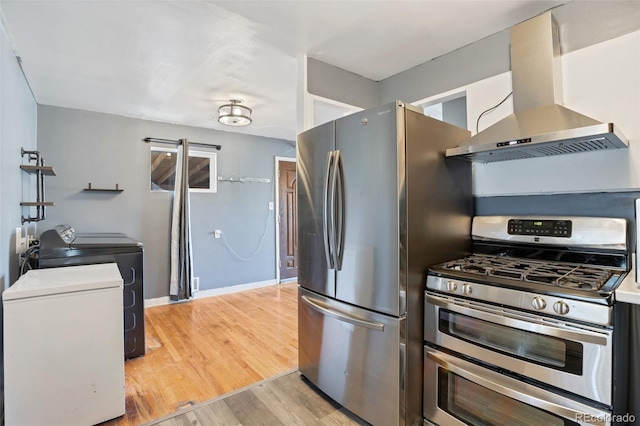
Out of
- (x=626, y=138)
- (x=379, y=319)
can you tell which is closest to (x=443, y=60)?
(x=626, y=138)

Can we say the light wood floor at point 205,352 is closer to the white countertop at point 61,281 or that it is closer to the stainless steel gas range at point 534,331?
the white countertop at point 61,281

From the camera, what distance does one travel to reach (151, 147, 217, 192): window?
4250 mm

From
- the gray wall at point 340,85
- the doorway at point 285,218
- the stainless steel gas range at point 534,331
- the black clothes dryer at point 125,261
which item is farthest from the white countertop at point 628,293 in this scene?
the doorway at point 285,218

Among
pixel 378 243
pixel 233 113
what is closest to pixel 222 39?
pixel 233 113

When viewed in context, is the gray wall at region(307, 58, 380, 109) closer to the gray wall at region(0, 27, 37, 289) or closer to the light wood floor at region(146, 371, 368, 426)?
the gray wall at region(0, 27, 37, 289)

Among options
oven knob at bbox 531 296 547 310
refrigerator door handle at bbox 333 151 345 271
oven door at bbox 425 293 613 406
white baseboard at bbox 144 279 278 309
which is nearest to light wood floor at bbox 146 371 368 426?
oven door at bbox 425 293 613 406

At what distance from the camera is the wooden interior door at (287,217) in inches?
211

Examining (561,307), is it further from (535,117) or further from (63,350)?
(63,350)

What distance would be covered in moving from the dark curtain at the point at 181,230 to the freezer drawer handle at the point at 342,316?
2590 millimetres

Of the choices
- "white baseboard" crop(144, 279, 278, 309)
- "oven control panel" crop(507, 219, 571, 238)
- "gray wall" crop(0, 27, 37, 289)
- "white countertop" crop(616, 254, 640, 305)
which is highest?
"gray wall" crop(0, 27, 37, 289)

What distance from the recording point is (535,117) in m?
1.73

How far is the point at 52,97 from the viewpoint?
10.8ft

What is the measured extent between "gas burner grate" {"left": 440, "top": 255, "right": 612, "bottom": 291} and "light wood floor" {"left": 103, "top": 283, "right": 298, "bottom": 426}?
161 cm

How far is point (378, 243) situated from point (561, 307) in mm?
820
